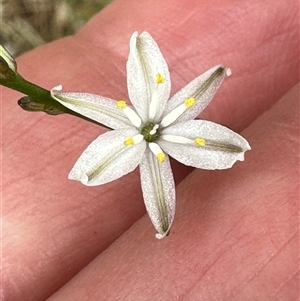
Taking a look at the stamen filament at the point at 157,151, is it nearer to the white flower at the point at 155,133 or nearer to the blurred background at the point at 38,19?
the white flower at the point at 155,133

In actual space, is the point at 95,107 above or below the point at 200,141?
above

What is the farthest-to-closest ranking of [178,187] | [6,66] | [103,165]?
[178,187]
[103,165]
[6,66]

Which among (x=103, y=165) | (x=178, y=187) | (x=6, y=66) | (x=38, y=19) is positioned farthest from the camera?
(x=38, y=19)

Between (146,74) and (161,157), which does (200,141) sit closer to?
(161,157)

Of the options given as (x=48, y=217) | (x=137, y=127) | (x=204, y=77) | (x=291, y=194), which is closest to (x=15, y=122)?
(x=48, y=217)

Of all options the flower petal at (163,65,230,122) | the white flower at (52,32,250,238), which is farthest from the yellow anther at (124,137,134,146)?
the flower petal at (163,65,230,122)

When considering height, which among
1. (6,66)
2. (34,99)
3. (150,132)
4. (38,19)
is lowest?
(38,19)

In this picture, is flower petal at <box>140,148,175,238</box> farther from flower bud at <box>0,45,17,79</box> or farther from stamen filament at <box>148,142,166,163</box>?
flower bud at <box>0,45,17,79</box>

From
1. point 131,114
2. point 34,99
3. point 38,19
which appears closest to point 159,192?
point 131,114
